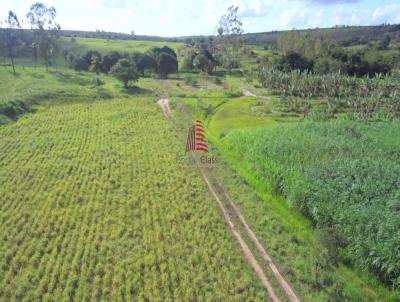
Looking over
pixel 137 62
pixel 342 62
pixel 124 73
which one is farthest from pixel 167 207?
pixel 342 62

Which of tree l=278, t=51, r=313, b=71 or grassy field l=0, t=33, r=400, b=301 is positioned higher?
tree l=278, t=51, r=313, b=71

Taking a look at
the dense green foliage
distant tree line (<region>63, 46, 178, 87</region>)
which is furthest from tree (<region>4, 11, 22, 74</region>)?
the dense green foliage

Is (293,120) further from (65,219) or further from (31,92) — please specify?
(31,92)

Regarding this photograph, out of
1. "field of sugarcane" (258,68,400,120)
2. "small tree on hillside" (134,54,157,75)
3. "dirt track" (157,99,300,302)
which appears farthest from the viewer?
"small tree on hillside" (134,54,157,75)

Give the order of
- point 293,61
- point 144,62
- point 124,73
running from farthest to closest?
point 293,61 → point 144,62 → point 124,73

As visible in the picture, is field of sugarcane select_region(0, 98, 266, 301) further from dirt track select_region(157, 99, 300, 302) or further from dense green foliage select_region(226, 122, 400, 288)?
dense green foliage select_region(226, 122, 400, 288)

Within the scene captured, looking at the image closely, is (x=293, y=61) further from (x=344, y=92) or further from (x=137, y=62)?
(x=137, y=62)
